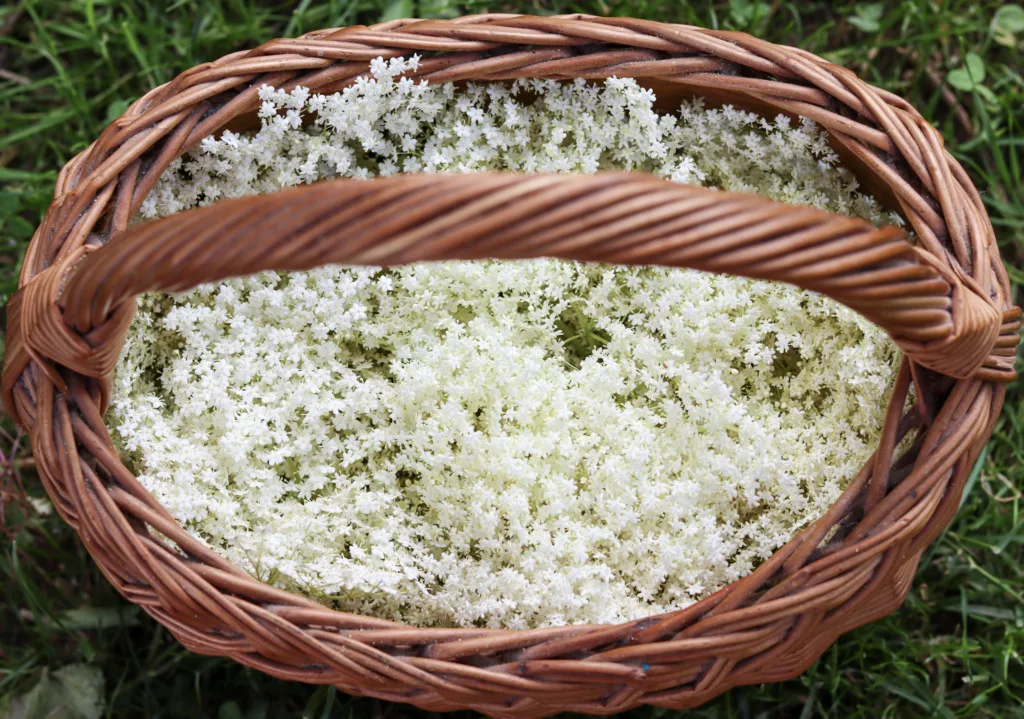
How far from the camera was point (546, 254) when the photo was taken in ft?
2.63

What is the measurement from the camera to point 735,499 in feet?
3.82

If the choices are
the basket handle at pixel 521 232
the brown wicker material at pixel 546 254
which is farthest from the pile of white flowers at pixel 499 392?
the basket handle at pixel 521 232

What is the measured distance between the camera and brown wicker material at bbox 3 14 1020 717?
0.81 meters

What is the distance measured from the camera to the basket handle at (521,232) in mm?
797

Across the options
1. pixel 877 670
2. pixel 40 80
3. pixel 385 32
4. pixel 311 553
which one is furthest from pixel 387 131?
pixel 877 670

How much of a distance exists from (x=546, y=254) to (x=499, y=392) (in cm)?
40

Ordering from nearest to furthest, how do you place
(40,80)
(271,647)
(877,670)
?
(271,647) → (877,670) → (40,80)

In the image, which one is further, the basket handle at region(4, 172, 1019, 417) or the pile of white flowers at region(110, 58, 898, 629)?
the pile of white flowers at region(110, 58, 898, 629)

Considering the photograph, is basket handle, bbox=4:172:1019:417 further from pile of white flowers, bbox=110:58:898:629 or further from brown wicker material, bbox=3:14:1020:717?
pile of white flowers, bbox=110:58:898:629

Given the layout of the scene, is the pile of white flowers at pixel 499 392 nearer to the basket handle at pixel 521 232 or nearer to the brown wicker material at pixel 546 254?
the brown wicker material at pixel 546 254

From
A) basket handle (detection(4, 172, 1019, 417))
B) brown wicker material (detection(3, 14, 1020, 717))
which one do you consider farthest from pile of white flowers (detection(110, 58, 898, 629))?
basket handle (detection(4, 172, 1019, 417))

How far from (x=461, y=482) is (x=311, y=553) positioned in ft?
0.65

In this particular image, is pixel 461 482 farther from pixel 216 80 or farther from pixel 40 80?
pixel 40 80

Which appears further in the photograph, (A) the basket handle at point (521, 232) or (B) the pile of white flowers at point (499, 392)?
(B) the pile of white flowers at point (499, 392)
